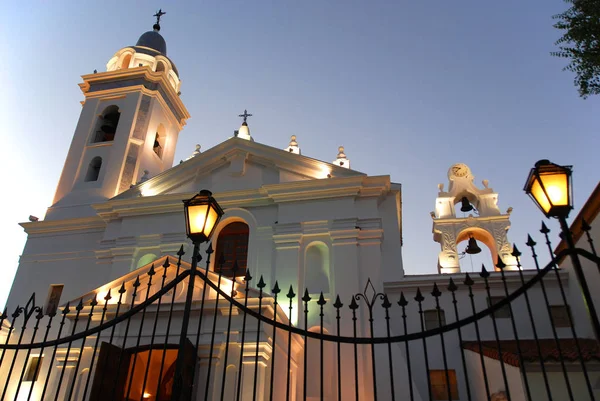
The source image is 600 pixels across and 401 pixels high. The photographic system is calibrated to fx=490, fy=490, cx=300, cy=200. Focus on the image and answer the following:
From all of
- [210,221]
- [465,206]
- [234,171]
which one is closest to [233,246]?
[234,171]

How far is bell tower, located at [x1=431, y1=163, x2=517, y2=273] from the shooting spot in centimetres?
1683

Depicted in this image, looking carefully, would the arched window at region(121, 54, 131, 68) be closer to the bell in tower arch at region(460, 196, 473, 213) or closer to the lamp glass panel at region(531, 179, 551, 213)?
the bell in tower arch at region(460, 196, 473, 213)

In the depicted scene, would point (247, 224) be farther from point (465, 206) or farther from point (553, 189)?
point (553, 189)

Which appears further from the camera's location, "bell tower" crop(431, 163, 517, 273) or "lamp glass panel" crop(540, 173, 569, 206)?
"bell tower" crop(431, 163, 517, 273)

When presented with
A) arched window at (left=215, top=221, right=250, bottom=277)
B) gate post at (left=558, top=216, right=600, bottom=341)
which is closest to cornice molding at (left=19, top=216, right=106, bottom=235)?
arched window at (left=215, top=221, right=250, bottom=277)

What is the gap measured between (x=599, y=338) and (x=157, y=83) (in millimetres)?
23398

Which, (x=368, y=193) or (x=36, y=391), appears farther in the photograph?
(x=368, y=193)

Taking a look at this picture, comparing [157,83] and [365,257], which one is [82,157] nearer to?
[157,83]

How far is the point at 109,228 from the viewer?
18562mm

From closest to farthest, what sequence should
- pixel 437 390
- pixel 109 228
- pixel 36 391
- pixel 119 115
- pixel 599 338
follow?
1. pixel 599 338
2. pixel 437 390
3. pixel 36 391
4. pixel 109 228
5. pixel 119 115

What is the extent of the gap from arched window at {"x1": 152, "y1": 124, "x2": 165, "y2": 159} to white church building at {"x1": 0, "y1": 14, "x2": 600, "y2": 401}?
1.41 metres

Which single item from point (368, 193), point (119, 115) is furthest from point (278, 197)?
point (119, 115)

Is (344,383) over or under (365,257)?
under

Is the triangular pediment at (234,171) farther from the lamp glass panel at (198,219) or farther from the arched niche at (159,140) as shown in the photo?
the lamp glass panel at (198,219)
